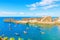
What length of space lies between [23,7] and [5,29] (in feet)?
1.75

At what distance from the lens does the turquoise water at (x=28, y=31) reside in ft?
7.89

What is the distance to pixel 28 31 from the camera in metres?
2.46

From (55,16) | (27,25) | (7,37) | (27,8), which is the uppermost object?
(27,8)

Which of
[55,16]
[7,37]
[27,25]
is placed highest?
[55,16]

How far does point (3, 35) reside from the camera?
2.50 m

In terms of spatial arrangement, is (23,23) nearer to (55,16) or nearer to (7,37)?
(7,37)

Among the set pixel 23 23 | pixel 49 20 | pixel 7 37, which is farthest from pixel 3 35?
pixel 49 20

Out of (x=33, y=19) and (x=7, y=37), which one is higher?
(x=33, y=19)

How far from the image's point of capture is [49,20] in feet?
8.21

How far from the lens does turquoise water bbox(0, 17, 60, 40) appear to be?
2.40 metres

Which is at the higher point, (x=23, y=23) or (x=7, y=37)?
(x=23, y=23)

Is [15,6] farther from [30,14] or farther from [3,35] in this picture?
[3,35]

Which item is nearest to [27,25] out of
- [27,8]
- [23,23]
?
[23,23]

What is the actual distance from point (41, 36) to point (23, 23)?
0.42 m
